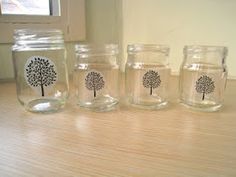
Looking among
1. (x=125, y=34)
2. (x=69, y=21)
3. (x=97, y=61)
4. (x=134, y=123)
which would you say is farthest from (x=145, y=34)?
(x=134, y=123)

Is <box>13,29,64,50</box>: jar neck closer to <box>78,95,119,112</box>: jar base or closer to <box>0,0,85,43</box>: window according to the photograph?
<box>78,95,119,112</box>: jar base

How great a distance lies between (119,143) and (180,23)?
594 mm

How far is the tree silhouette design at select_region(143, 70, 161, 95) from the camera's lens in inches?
18.1

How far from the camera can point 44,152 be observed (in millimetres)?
289

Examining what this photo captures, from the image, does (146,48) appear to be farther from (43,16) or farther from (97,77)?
(43,16)

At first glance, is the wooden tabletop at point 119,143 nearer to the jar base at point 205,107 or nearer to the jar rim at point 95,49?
the jar base at point 205,107

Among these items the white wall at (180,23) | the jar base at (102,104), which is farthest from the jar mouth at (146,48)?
the white wall at (180,23)

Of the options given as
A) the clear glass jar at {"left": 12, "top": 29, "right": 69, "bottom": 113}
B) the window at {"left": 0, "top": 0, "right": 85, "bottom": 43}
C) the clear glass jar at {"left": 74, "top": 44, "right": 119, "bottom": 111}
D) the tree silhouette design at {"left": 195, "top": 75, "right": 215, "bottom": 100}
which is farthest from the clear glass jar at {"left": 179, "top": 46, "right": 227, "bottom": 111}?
the window at {"left": 0, "top": 0, "right": 85, "bottom": 43}

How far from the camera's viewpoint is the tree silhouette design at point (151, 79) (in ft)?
1.51

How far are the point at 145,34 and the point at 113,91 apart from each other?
0.44 m

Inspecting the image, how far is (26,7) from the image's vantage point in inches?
28.4

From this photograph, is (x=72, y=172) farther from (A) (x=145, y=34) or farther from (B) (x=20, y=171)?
(A) (x=145, y=34)

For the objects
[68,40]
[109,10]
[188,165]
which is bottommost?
[188,165]

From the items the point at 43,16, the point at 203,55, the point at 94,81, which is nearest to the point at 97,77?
the point at 94,81
